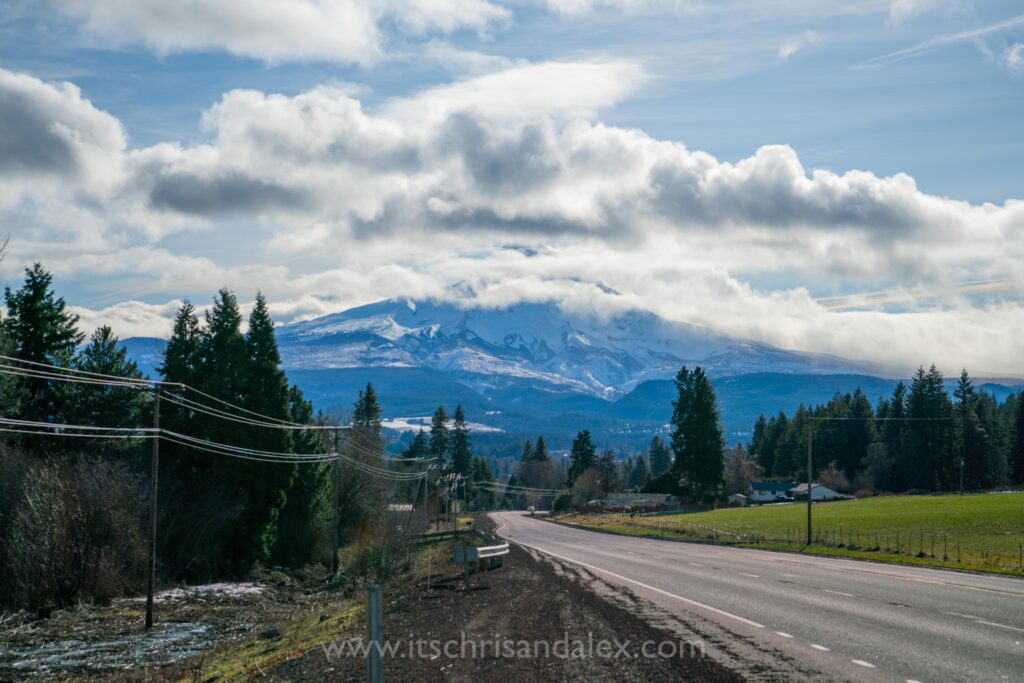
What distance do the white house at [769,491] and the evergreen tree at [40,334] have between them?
116066 mm

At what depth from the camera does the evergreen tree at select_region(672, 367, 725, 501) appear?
117500 millimetres

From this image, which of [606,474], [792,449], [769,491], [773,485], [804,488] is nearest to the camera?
[804,488]

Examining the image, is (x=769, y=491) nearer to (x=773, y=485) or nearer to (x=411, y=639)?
(x=773, y=485)

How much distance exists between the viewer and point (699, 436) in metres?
118

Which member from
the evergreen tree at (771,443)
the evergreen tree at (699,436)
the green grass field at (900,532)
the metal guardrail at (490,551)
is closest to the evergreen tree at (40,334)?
the metal guardrail at (490,551)

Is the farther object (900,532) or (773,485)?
(773,485)

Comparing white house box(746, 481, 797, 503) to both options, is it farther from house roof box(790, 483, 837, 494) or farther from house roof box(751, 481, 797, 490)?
house roof box(790, 483, 837, 494)

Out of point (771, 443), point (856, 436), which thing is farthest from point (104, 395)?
point (771, 443)

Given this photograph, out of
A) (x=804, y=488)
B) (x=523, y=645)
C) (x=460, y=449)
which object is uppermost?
(x=523, y=645)

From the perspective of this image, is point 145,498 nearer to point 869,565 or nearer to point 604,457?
point 869,565

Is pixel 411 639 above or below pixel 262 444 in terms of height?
below

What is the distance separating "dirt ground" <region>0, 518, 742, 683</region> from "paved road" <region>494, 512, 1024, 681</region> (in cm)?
161

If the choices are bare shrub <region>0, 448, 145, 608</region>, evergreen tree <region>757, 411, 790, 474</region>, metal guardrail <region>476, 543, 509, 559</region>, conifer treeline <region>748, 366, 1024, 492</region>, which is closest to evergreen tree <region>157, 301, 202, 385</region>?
bare shrub <region>0, 448, 145, 608</region>

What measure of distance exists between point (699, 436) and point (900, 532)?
6047 centimetres
